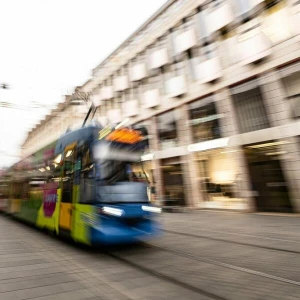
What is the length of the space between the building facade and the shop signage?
63mm

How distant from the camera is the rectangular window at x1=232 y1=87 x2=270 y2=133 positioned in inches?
547

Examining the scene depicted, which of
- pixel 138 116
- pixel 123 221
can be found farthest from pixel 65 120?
pixel 123 221

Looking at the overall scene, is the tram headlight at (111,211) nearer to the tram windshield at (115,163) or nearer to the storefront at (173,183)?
the tram windshield at (115,163)

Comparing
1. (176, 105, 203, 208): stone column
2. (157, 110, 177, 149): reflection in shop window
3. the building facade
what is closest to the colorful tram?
the building facade

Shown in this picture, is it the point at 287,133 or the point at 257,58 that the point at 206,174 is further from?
the point at 257,58

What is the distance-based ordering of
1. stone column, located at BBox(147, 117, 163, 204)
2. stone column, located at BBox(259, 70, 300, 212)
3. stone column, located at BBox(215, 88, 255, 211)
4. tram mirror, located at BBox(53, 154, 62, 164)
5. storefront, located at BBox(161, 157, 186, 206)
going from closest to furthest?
tram mirror, located at BBox(53, 154, 62, 164), stone column, located at BBox(259, 70, 300, 212), stone column, located at BBox(215, 88, 255, 211), storefront, located at BBox(161, 157, 186, 206), stone column, located at BBox(147, 117, 163, 204)

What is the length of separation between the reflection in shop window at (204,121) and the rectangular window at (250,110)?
1.38m

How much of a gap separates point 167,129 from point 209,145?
420 centimetres

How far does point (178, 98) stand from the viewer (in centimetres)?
1848

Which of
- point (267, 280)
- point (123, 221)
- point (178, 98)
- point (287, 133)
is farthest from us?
point (178, 98)

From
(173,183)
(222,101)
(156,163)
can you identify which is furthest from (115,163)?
(156,163)

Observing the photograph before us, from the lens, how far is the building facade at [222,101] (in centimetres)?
1288

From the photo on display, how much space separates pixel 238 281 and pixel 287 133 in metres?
10.4

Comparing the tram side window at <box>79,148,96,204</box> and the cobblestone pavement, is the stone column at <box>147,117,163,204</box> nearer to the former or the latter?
the cobblestone pavement
